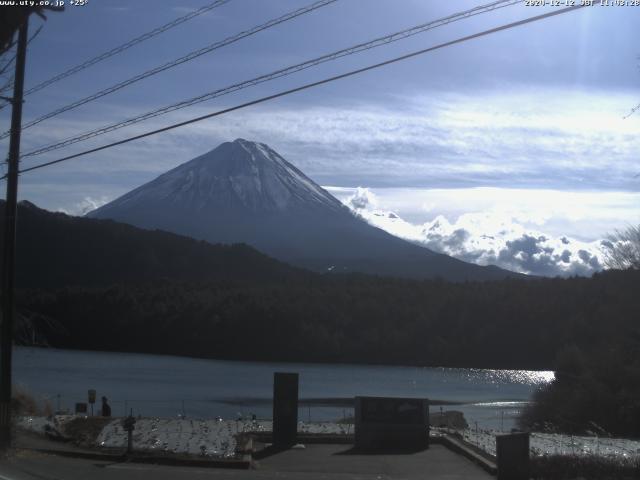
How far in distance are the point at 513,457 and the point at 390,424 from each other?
5.24 metres

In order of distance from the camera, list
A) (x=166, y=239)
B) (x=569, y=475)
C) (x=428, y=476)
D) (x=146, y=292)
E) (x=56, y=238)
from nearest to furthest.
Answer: (x=569, y=475)
(x=428, y=476)
(x=146, y=292)
(x=56, y=238)
(x=166, y=239)

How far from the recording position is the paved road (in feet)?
46.0

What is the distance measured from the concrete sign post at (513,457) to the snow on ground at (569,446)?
1429 mm

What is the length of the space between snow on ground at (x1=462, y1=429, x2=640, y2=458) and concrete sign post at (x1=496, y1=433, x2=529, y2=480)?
4.69 feet

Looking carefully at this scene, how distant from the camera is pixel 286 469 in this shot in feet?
51.0

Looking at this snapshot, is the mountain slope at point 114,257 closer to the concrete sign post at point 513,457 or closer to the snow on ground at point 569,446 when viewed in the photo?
the snow on ground at point 569,446

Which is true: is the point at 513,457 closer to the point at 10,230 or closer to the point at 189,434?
the point at 189,434

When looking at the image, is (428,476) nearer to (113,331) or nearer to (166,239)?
(113,331)

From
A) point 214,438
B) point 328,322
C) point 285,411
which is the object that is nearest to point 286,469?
point 285,411

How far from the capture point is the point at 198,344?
325ft

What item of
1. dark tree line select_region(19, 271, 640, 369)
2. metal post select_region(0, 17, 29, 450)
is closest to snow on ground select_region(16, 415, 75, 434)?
metal post select_region(0, 17, 29, 450)

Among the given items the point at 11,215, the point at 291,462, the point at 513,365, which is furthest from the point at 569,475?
the point at 513,365

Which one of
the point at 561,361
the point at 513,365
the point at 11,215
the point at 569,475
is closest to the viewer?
the point at 569,475

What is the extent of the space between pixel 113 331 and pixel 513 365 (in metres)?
41.3
